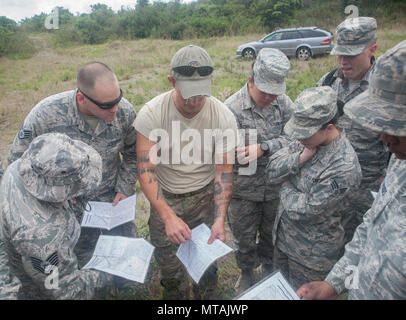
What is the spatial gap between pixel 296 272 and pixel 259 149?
1.00 m

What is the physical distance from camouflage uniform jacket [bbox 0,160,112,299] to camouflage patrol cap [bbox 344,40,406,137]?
5.11 feet

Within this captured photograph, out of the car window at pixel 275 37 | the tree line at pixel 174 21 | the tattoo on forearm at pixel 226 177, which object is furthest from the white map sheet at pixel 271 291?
the tree line at pixel 174 21

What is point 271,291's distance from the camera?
57.8 inches

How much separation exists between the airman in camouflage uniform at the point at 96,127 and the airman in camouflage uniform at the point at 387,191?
5.41 feet

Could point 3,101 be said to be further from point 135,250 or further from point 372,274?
point 372,274

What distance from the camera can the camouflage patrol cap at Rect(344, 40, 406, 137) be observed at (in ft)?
3.40

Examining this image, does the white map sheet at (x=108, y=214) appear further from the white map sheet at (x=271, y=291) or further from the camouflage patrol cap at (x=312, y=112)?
the camouflage patrol cap at (x=312, y=112)

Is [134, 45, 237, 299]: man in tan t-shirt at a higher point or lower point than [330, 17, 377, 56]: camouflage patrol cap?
lower

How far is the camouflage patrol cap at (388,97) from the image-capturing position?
3.40ft

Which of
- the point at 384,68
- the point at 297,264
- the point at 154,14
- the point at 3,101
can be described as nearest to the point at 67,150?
the point at 384,68

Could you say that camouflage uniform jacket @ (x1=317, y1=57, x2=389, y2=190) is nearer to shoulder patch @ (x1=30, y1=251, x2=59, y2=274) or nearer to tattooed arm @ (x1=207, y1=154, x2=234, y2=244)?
tattooed arm @ (x1=207, y1=154, x2=234, y2=244)

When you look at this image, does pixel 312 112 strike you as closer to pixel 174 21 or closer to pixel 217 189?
pixel 217 189

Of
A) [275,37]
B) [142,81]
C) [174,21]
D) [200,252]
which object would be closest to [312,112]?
[200,252]

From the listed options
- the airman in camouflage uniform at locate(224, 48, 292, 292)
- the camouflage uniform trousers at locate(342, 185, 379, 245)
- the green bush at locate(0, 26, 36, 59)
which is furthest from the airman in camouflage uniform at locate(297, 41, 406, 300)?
the green bush at locate(0, 26, 36, 59)
